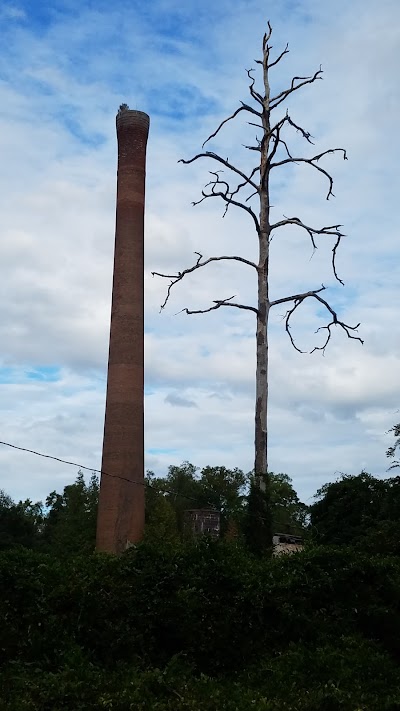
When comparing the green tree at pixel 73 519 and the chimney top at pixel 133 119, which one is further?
the green tree at pixel 73 519

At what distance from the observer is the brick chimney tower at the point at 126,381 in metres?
27.5

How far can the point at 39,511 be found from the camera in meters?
67.4

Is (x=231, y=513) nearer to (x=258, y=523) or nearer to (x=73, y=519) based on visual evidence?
(x=73, y=519)

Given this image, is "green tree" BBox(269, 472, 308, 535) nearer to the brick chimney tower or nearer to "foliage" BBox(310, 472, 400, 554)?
"foliage" BBox(310, 472, 400, 554)

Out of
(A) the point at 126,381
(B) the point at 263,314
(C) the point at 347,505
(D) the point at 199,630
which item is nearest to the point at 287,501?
(C) the point at 347,505

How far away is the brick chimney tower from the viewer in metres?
27.5

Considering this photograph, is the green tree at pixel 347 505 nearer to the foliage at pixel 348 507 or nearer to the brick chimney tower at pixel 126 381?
the foliage at pixel 348 507

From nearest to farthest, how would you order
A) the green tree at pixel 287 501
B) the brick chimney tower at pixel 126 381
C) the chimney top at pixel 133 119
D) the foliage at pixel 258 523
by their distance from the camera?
1. the foliage at pixel 258 523
2. the brick chimney tower at pixel 126 381
3. the chimney top at pixel 133 119
4. the green tree at pixel 287 501

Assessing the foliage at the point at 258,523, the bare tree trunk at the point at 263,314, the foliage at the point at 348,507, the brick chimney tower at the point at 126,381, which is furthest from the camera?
the foliage at the point at 348,507

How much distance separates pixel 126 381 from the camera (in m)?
28.0

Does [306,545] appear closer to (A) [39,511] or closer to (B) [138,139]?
(B) [138,139]

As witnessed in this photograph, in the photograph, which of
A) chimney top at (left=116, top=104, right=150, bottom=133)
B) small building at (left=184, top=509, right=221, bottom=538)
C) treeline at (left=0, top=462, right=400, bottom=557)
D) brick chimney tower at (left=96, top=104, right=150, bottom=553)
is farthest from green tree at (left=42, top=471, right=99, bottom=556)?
chimney top at (left=116, top=104, right=150, bottom=133)

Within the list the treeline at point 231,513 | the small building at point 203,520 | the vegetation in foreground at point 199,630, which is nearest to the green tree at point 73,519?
the treeline at point 231,513

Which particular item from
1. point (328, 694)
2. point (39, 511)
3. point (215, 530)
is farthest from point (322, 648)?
point (39, 511)
